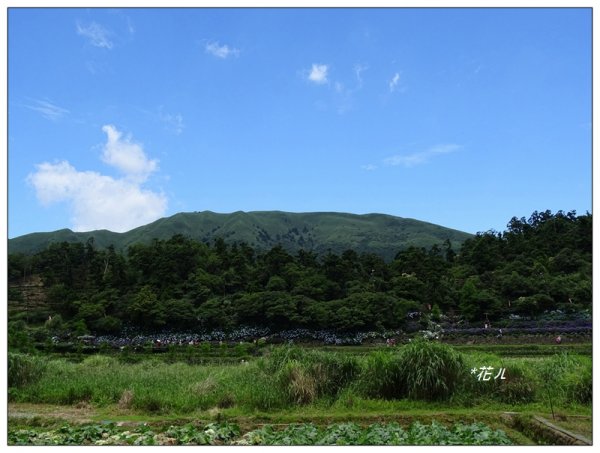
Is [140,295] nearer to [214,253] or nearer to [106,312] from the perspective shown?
[106,312]

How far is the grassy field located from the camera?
8383 millimetres

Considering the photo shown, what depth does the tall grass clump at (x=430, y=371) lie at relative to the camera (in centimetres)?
962

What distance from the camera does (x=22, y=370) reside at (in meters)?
12.7

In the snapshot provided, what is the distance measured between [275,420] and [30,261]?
138 ft

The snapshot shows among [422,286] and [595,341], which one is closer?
[595,341]

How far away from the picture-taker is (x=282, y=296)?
31438mm

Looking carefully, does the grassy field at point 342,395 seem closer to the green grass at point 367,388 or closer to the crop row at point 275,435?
the green grass at point 367,388

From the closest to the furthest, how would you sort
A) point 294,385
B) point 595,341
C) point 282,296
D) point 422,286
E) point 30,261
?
point 595,341 < point 294,385 < point 282,296 < point 422,286 < point 30,261

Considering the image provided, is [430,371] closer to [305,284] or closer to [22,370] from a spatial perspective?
[22,370]

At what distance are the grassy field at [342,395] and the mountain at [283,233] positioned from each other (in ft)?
326

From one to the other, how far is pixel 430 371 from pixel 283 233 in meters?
125

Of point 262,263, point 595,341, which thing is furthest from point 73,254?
point 595,341

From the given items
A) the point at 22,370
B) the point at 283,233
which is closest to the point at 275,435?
the point at 22,370

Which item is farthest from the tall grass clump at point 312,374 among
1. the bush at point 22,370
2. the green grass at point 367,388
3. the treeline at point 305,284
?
the treeline at point 305,284
